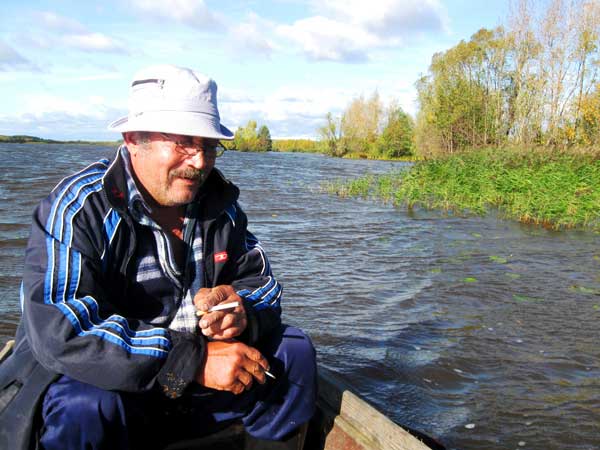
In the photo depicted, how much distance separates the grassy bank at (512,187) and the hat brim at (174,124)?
1131 cm

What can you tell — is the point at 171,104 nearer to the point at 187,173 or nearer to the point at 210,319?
the point at 187,173

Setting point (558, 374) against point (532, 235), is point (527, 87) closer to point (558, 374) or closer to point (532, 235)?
point (532, 235)

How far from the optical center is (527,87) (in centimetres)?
2520

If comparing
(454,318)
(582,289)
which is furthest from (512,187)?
(454,318)

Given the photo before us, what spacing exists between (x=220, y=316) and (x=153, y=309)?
34 centimetres

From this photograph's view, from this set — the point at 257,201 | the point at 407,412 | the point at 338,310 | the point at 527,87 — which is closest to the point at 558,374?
the point at 407,412

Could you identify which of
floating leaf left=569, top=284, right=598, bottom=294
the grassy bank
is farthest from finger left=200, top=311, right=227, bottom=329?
the grassy bank

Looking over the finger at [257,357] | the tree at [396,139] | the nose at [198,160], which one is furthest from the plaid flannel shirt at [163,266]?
the tree at [396,139]

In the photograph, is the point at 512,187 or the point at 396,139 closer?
the point at 512,187

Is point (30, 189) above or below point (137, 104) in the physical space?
below

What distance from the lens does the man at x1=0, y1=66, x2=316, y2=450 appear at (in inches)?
71.8

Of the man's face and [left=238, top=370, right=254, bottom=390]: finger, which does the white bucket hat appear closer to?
the man's face

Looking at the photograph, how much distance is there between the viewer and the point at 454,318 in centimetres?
582

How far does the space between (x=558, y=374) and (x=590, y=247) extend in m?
6.27
